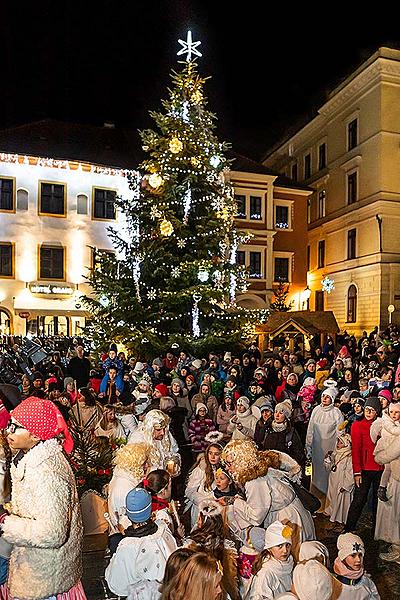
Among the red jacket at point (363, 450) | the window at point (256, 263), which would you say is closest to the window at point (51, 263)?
the window at point (256, 263)

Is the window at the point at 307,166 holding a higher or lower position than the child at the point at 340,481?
higher

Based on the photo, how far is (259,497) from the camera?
16.4 ft

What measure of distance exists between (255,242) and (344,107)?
10581mm

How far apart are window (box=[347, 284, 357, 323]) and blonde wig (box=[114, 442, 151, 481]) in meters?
32.6

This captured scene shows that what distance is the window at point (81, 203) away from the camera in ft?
109

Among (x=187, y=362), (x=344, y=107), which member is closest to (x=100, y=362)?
(x=187, y=362)

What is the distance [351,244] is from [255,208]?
21.8 feet

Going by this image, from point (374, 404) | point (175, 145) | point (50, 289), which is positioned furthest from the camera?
point (50, 289)

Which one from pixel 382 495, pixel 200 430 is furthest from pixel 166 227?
pixel 382 495

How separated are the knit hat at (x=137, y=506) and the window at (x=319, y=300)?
37991 millimetres

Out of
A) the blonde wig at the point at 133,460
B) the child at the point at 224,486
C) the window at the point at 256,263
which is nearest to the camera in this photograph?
the blonde wig at the point at 133,460

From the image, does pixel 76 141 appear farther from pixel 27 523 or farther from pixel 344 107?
pixel 27 523

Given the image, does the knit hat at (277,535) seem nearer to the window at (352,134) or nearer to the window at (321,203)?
the window at (352,134)

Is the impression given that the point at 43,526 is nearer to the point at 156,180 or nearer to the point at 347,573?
the point at 347,573
